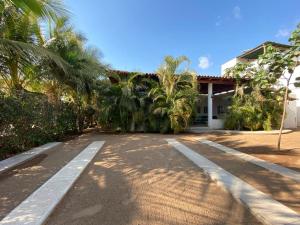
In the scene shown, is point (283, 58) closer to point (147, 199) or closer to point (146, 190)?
point (146, 190)

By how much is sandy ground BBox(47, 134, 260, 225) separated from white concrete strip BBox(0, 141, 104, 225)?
0.40 ft

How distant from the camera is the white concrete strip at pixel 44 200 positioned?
3.23 m

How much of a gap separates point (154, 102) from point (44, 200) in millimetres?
10655

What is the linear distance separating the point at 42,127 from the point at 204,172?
7.10 metres

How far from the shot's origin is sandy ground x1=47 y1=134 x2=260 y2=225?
10.9ft

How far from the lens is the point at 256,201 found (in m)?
3.87

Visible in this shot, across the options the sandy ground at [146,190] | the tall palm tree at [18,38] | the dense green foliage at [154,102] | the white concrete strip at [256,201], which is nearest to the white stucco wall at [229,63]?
the dense green foliage at [154,102]

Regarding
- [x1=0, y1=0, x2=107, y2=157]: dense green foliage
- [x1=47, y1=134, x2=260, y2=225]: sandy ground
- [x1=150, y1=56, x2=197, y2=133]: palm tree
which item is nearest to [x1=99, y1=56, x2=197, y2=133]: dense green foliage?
[x1=150, y1=56, x2=197, y2=133]: palm tree

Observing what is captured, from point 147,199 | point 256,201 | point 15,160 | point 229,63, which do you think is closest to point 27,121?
point 15,160

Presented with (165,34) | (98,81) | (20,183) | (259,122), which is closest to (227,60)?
(165,34)

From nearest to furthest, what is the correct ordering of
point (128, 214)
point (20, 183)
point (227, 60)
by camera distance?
point (128, 214), point (20, 183), point (227, 60)

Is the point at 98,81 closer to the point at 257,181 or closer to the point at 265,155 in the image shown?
the point at 265,155

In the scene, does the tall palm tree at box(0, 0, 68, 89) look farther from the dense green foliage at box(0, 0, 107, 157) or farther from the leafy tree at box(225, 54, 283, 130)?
the leafy tree at box(225, 54, 283, 130)

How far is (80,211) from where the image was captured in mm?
3570
